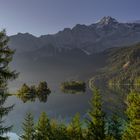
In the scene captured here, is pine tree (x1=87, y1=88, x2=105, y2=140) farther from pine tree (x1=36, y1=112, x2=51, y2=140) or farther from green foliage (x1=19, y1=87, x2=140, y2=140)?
pine tree (x1=36, y1=112, x2=51, y2=140)

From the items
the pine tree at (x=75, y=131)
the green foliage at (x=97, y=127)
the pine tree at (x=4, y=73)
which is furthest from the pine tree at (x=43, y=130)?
the pine tree at (x=4, y=73)

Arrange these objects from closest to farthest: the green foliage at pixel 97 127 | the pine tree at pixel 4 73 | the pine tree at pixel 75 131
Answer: the pine tree at pixel 4 73, the green foliage at pixel 97 127, the pine tree at pixel 75 131

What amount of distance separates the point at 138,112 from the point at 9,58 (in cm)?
1681

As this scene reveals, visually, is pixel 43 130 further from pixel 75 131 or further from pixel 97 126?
pixel 97 126

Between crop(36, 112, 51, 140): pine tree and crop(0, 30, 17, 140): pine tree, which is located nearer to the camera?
crop(0, 30, 17, 140): pine tree

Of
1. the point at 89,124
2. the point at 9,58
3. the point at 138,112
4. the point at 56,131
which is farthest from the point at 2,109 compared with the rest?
the point at 56,131

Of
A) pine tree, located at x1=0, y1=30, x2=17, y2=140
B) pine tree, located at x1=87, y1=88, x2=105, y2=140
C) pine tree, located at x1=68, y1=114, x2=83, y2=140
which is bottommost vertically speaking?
pine tree, located at x1=68, y1=114, x2=83, y2=140

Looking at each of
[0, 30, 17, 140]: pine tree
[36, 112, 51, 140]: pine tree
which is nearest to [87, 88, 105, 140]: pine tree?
[36, 112, 51, 140]: pine tree

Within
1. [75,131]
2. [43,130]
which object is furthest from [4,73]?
[43,130]

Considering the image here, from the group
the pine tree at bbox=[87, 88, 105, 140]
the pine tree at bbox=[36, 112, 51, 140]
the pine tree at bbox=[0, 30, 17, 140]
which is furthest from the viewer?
the pine tree at bbox=[36, 112, 51, 140]

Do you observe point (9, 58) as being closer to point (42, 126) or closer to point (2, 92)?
point (2, 92)

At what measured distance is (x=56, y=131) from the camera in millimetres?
63844

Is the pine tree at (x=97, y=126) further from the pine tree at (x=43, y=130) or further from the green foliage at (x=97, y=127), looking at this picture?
the pine tree at (x=43, y=130)

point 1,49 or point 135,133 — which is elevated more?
point 1,49
